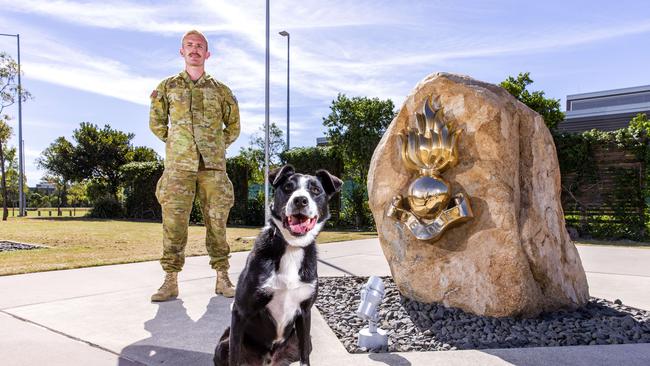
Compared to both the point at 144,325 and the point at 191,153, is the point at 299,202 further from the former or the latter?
the point at 191,153

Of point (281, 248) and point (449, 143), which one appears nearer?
point (281, 248)

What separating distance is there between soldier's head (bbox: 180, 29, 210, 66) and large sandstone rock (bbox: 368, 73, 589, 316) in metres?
2.06

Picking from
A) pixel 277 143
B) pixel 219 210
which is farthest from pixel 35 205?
pixel 219 210

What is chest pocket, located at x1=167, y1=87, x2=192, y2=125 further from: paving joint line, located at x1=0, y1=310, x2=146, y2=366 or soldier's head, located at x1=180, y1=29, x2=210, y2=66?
paving joint line, located at x1=0, y1=310, x2=146, y2=366

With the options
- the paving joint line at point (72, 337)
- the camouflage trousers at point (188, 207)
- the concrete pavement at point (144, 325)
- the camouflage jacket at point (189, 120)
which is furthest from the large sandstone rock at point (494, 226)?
the paving joint line at point (72, 337)

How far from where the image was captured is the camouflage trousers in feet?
14.2

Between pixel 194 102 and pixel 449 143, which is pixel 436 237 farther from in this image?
pixel 194 102

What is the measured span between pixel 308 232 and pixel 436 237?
75.8 inches

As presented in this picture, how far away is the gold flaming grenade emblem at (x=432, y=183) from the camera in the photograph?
12.7 feet

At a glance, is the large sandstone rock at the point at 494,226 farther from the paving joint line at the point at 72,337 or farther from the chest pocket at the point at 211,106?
the paving joint line at the point at 72,337

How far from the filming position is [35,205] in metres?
53.9

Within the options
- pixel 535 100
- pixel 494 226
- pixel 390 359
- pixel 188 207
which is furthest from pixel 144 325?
pixel 535 100

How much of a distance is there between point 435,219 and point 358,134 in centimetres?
1133

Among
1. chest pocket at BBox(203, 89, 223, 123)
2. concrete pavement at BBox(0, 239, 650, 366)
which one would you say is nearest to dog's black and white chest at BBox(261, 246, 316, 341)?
concrete pavement at BBox(0, 239, 650, 366)
